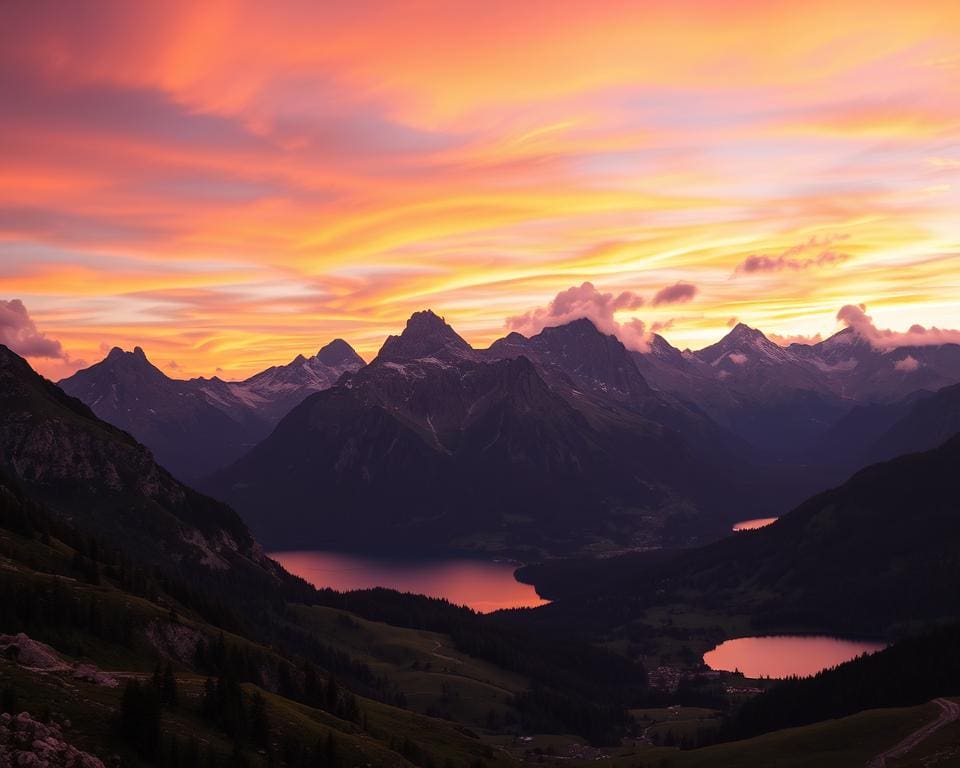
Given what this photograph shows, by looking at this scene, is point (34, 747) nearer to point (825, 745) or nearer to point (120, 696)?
point (120, 696)

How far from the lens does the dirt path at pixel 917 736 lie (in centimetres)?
15375

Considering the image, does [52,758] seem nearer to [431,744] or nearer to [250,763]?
[250,763]

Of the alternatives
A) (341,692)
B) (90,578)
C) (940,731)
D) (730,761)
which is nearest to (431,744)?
(341,692)

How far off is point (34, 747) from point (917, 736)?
13128 centimetres

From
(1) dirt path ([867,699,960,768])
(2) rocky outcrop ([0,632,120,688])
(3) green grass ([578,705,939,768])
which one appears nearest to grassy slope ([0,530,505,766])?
(2) rocky outcrop ([0,632,120,688])

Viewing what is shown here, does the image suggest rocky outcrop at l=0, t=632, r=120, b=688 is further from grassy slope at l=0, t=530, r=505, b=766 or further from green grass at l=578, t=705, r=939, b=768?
green grass at l=578, t=705, r=939, b=768

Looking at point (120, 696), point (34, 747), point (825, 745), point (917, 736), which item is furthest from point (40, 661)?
point (917, 736)

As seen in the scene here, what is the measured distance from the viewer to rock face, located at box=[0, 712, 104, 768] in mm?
83500

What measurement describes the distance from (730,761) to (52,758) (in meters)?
127

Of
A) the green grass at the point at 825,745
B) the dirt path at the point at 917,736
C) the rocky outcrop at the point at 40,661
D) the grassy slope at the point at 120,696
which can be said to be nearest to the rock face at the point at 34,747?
the grassy slope at the point at 120,696

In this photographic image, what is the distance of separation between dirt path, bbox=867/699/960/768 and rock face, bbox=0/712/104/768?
381ft

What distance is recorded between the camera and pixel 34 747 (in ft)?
281

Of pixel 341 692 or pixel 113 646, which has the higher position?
pixel 113 646

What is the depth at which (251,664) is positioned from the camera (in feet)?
602
